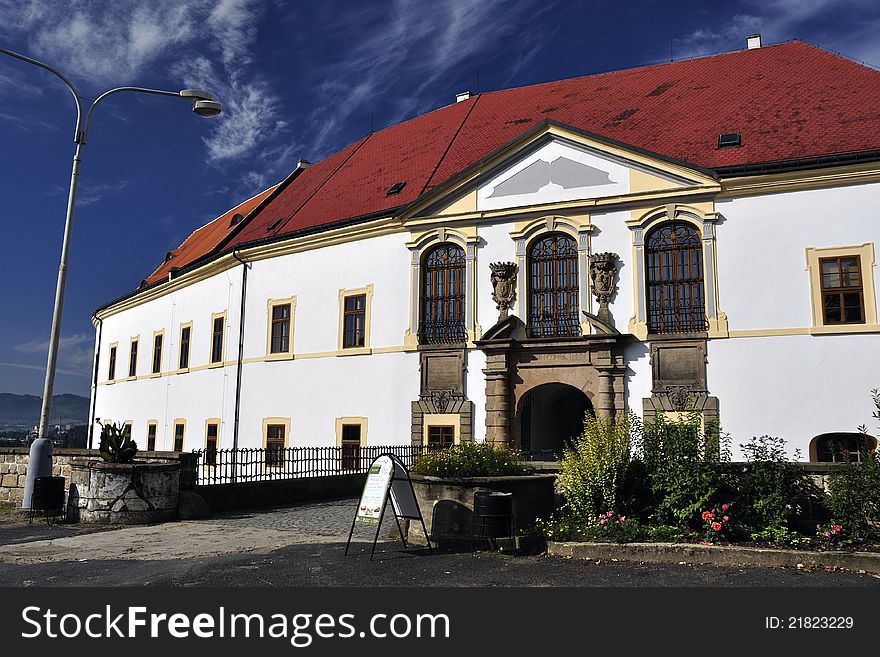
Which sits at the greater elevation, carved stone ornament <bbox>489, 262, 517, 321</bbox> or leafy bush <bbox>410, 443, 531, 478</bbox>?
carved stone ornament <bbox>489, 262, 517, 321</bbox>

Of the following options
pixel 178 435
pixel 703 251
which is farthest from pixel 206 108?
pixel 178 435

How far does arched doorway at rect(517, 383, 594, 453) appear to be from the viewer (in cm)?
2142

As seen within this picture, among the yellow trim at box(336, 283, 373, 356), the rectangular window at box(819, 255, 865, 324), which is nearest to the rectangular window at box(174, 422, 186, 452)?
the yellow trim at box(336, 283, 373, 356)

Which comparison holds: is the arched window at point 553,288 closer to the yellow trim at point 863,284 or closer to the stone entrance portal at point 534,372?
the stone entrance portal at point 534,372

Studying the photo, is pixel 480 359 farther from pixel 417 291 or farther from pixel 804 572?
pixel 804 572

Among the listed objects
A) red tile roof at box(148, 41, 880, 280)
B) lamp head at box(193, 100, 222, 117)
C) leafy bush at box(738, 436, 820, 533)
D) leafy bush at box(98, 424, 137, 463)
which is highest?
red tile roof at box(148, 41, 880, 280)

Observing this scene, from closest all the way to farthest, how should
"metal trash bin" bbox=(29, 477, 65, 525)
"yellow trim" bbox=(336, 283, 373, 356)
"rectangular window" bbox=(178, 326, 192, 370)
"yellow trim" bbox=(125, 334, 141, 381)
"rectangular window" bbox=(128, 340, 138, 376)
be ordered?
"metal trash bin" bbox=(29, 477, 65, 525) → "yellow trim" bbox=(336, 283, 373, 356) → "rectangular window" bbox=(178, 326, 192, 370) → "yellow trim" bbox=(125, 334, 141, 381) → "rectangular window" bbox=(128, 340, 138, 376)

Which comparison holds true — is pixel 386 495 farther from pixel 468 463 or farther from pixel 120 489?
pixel 120 489

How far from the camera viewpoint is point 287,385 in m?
24.7

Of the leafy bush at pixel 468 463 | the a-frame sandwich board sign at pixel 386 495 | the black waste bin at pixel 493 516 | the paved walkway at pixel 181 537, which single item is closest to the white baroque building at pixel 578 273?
the paved walkway at pixel 181 537

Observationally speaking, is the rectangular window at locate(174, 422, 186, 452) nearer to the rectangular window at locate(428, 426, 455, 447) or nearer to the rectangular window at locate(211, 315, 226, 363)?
the rectangular window at locate(211, 315, 226, 363)

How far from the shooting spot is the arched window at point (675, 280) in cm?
1900

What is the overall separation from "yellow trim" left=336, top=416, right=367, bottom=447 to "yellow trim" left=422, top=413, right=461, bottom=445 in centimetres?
209

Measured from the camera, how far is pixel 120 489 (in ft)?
44.0
